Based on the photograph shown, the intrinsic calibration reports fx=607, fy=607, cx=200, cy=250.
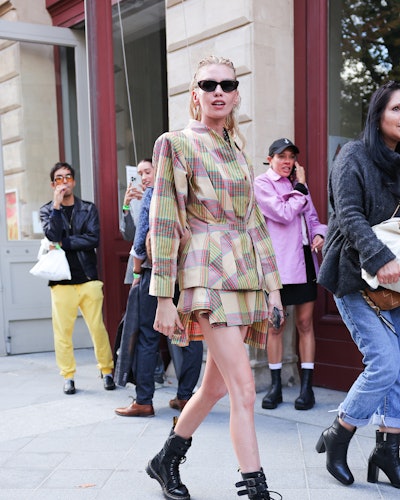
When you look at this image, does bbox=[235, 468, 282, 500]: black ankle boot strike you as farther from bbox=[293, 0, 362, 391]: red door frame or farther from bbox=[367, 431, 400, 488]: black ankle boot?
bbox=[293, 0, 362, 391]: red door frame

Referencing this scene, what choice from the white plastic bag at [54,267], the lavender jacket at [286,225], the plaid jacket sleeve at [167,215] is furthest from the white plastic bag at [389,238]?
the white plastic bag at [54,267]

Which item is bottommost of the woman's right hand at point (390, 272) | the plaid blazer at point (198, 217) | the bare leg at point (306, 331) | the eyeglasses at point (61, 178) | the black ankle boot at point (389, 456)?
the black ankle boot at point (389, 456)

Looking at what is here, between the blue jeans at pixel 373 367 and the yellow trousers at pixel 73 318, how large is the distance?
9.55ft

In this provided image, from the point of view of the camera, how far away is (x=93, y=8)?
582 centimetres

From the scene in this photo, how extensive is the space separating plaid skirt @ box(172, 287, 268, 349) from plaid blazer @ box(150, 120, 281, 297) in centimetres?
4

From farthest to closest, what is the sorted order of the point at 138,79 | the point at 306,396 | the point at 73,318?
the point at 138,79
the point at 73,318
the point at 306,396

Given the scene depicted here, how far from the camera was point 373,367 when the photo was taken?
9.68 ft

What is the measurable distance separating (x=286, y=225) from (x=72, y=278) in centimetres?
203

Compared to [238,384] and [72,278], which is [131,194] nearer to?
[72,278]

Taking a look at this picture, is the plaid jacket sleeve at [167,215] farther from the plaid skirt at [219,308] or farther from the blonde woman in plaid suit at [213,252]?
the plaid skirt at [219,308]

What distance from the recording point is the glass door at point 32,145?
279 inches

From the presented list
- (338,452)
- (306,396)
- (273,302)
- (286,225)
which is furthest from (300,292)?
(273,302)

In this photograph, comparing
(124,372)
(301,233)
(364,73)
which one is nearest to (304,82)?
(364,73)

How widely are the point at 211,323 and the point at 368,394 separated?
94 cm
